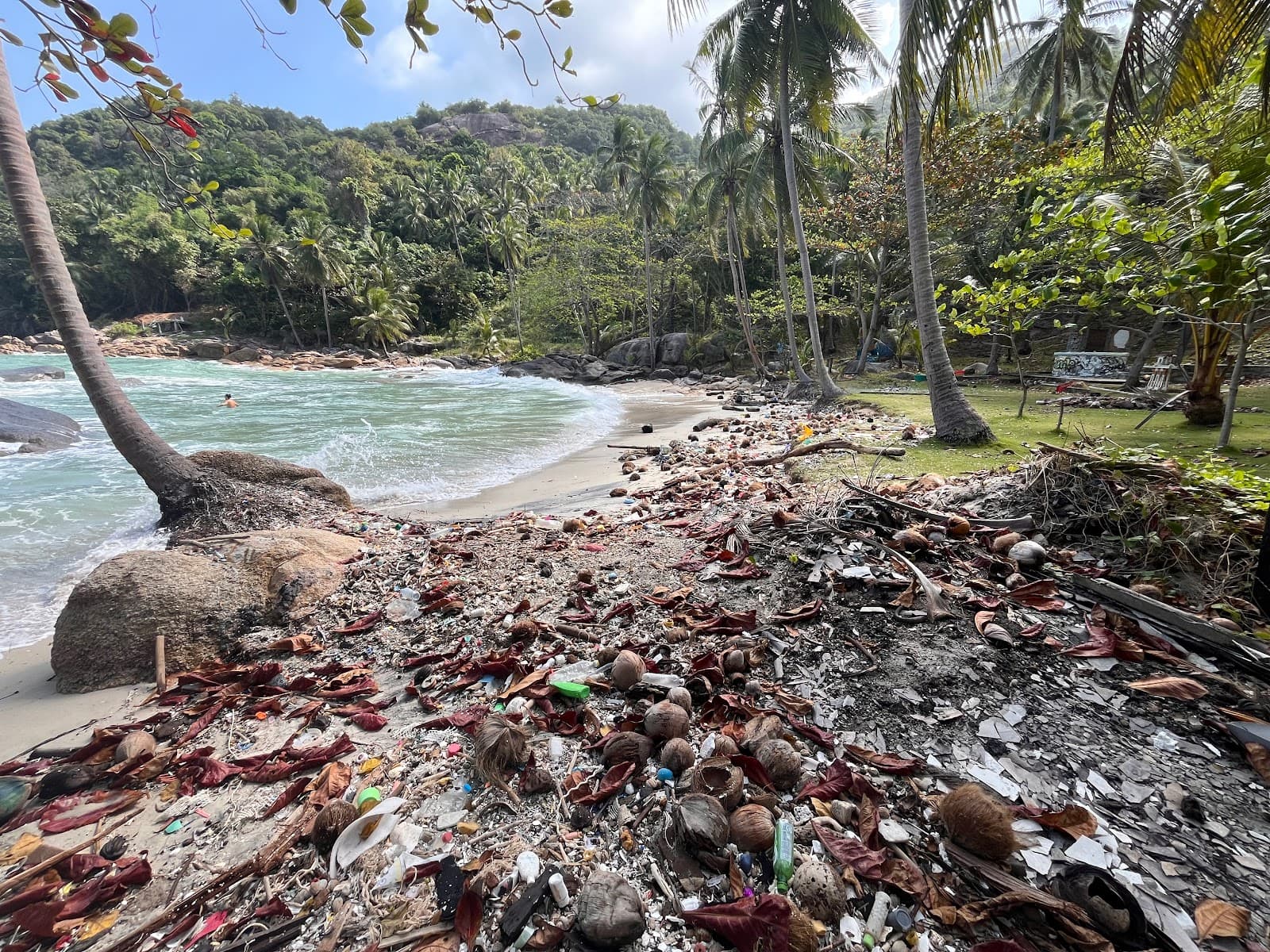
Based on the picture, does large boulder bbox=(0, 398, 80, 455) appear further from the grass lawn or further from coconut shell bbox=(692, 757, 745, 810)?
the grass lawn

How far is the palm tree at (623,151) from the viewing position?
1137 inches

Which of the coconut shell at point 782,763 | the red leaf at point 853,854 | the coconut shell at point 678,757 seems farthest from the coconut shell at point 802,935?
the coconut shell at point 678,757

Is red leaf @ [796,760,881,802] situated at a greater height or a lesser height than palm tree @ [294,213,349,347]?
lesser

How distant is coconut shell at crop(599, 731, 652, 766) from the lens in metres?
2.27

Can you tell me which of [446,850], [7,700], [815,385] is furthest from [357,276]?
[446,850]

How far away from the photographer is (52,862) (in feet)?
6.71

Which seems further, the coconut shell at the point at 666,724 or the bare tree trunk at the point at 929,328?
the bare tree trunk at the point at 929,328

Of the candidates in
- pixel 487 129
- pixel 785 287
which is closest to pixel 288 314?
pixel 785 287

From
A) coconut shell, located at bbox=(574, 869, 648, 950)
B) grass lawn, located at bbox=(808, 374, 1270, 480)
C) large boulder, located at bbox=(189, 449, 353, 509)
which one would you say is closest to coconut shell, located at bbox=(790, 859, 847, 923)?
coconut shell, located at bbox=(574, 869, 648, 950)

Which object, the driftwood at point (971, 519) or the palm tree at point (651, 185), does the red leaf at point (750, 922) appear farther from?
the palm tree at point (651, 185)

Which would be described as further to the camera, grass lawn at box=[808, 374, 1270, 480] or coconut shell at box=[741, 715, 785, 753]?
grass lawn at box=[808, 374, 1270, 480]

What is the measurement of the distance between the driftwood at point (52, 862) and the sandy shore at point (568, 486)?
465 centimetres

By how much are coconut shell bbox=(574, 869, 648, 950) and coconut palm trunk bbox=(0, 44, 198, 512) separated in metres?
5.94

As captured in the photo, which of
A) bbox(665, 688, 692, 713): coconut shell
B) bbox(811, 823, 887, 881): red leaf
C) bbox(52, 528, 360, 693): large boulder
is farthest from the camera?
bbox(52, 528, 360, 693): large boulder
